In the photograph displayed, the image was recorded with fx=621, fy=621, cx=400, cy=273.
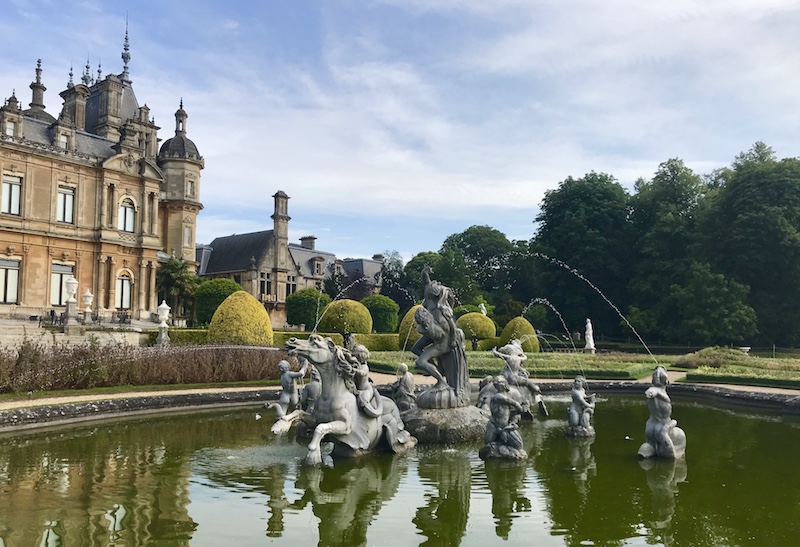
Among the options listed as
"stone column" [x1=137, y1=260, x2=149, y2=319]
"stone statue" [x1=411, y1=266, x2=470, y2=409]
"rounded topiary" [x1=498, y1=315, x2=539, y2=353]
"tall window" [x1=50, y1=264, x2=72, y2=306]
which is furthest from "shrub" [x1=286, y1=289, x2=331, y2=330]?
"stone statue" [x1=411, y1=266, x2=470, y2=409]

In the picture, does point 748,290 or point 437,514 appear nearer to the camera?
point 437,514

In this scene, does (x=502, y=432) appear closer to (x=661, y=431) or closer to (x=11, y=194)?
(x=661, y=431)

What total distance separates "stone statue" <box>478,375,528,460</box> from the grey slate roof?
57.4 metres

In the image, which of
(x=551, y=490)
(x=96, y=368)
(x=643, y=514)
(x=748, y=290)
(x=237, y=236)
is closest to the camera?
(x=643, y=514)

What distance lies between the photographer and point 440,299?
41.0 feet

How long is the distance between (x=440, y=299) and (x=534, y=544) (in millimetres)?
6299

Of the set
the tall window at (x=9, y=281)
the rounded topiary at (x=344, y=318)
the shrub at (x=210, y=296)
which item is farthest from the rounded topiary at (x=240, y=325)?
the tall window at (x=9, y=281)

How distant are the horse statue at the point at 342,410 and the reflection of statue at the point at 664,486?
4.13 metres

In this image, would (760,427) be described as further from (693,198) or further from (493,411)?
(693,198)

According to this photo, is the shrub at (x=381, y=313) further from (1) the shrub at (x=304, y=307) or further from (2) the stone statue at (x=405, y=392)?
(2) the stone statue at (x=405, y=392)

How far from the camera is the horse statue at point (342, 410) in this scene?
9.80m

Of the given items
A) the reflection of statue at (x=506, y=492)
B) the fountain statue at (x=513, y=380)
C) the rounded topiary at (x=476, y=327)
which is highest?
the rounded topiary at (x=476, y=327)

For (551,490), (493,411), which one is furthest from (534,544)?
(493,411)

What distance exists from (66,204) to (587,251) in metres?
39.4
